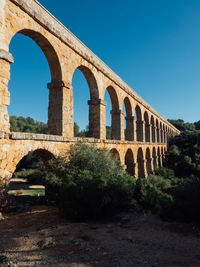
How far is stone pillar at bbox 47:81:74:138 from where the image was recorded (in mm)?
6984

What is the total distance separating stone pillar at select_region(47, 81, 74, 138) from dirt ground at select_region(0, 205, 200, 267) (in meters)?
A: 3.21

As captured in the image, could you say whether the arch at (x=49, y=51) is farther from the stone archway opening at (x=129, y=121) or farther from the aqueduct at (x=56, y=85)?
the stone archway opening at (x=129, y=121)

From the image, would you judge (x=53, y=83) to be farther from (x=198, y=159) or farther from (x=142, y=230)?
(x=198, y=159)

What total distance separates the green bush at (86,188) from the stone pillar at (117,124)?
5769 millimetres

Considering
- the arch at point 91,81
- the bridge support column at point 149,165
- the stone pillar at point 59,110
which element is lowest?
the bridge support column at point 149,165

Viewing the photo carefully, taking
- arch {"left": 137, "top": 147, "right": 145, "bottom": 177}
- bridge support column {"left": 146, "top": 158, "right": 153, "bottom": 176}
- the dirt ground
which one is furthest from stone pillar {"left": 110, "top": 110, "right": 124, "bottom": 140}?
bridge support column {"left": 146, "top": 158, "right": 153, "bottom": 176}

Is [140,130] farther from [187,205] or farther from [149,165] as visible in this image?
[187,205]

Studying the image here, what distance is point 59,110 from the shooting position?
7043 millimetres

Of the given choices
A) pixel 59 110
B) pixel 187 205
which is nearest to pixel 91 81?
pixel 59 110

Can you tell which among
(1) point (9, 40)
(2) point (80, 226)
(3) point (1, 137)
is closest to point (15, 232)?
(2) point (80, 226)

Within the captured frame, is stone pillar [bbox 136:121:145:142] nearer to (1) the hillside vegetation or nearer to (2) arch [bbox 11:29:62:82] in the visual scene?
(1) the hillside vegetation

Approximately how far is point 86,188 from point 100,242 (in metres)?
1.58

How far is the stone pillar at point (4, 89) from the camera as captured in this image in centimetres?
479

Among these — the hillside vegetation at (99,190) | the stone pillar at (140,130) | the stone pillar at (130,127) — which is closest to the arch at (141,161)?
the stone pillar at (140,130)
